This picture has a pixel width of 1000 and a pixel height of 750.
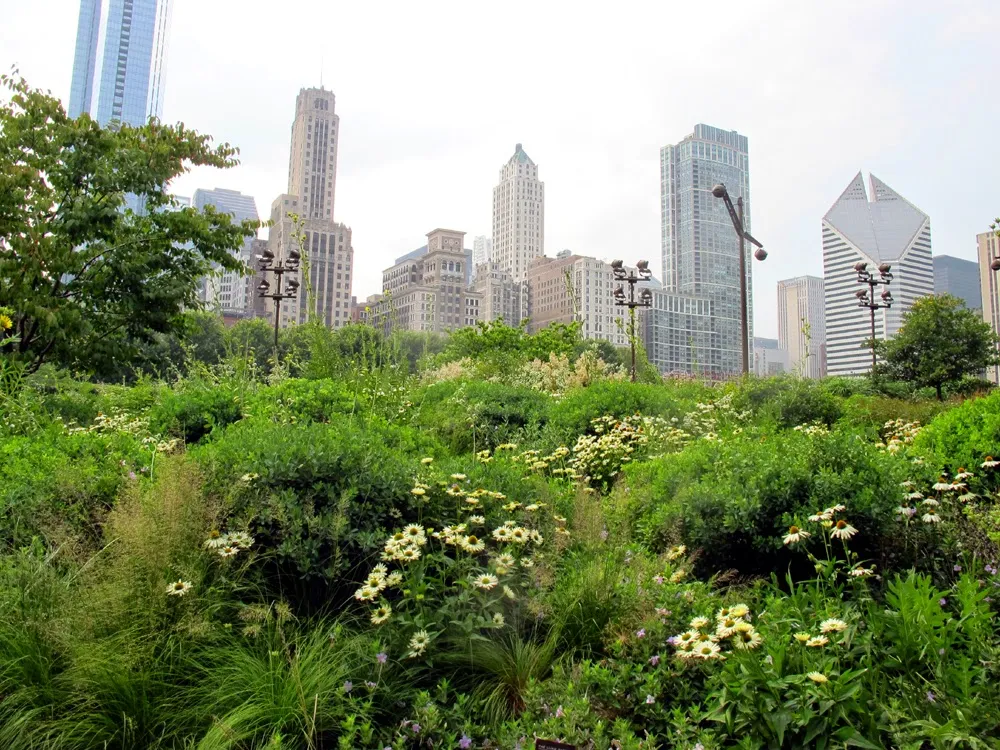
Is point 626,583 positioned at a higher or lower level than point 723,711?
higher

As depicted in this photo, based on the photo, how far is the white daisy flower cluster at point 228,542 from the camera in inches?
107

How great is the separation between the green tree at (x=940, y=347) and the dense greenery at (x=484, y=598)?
17459mm

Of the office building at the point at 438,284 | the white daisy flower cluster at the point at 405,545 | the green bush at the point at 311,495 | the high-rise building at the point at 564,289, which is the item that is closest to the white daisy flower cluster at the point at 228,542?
the green bush at the point at 311,495

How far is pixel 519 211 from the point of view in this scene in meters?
119

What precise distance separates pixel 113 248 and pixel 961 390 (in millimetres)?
20596

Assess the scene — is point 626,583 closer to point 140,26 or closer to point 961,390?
point 961,390

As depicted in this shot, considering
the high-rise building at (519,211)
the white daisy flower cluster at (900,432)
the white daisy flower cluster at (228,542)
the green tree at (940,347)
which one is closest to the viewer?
the white daisy flower cluster at (228,542)

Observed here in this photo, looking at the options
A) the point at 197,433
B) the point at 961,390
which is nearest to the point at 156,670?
the point at 197,433

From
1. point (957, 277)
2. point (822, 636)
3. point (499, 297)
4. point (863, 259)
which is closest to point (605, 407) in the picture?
point (822, 636)

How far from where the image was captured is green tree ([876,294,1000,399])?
19359 mm

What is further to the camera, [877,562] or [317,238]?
[317,238]

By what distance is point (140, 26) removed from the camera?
439 feet

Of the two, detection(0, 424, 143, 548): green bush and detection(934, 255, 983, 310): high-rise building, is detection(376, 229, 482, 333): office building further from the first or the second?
detection(934, 255, 983, 310): high-rise building

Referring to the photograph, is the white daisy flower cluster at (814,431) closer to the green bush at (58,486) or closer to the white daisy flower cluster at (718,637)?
the white daisy flower cluster at (718,637)
